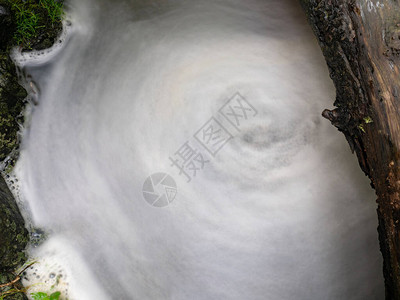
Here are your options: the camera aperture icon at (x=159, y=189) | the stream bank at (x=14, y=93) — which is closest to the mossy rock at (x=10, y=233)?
the stream bank at (x=14, y=93)

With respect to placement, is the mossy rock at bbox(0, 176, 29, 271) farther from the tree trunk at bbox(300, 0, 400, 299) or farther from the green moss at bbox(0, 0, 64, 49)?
the tree trunk at bbox(300, 0, 400, 299)

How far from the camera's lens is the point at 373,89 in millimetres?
1149

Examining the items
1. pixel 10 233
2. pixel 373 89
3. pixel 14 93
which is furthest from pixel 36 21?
pixel 373 89

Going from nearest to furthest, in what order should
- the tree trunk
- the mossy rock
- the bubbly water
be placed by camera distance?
the tree trunk < the mossy rock < the bubbly water

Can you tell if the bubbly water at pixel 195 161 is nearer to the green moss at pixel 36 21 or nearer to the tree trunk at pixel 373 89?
Result: the green moss at pixel 36 21

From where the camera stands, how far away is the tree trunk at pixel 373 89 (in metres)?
1.12

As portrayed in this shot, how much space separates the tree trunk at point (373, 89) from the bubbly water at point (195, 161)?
0.38 meters

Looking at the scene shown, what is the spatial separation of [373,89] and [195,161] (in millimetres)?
790

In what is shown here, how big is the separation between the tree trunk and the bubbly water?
38 centimetres

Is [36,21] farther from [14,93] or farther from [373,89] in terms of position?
[373,89]

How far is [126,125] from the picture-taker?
1682 mm

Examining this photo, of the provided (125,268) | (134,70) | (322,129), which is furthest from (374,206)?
(134,70)

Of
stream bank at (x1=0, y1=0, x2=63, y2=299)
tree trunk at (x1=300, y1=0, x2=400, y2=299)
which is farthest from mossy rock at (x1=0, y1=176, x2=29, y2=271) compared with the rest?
tree trunk at (x1=300, y1=0, x2=400, y2=299)

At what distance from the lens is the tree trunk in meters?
1.12
